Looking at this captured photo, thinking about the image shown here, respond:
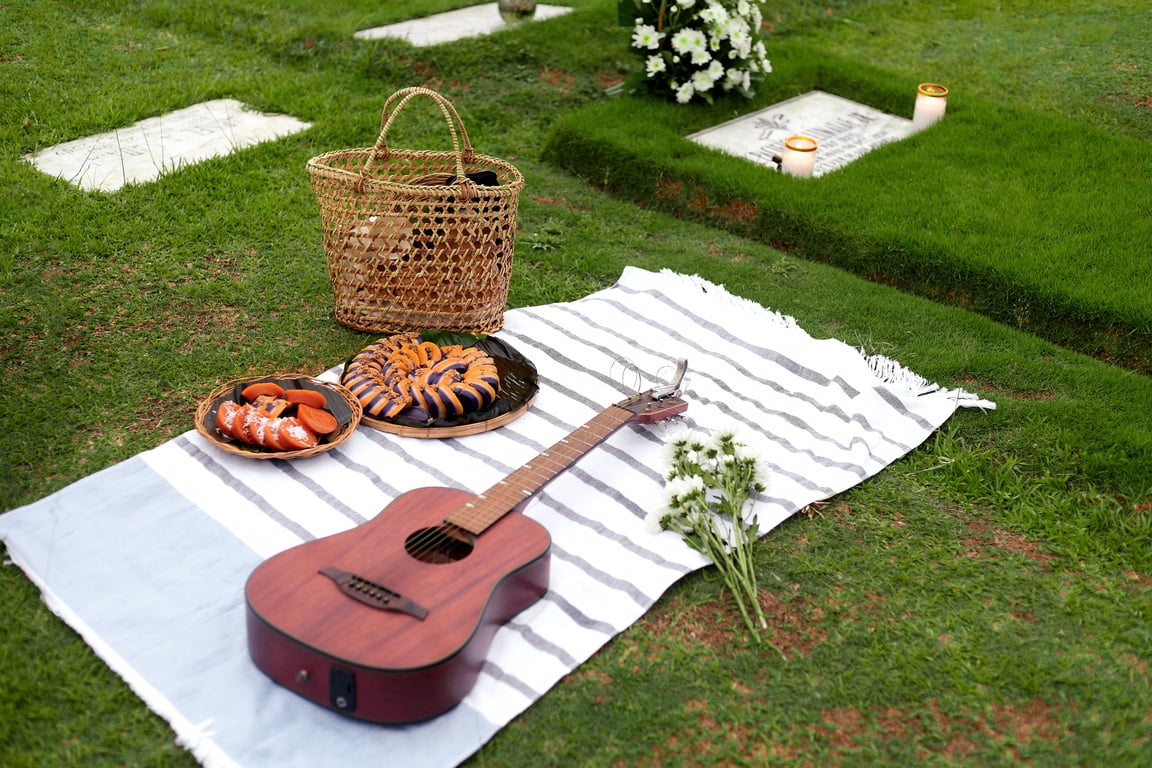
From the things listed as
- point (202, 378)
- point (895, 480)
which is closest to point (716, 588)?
point (895, 480)

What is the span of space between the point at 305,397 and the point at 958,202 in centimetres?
318

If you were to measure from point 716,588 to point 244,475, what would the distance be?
1.41 metres

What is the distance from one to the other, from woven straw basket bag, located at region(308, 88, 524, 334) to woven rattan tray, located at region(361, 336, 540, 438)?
248mm

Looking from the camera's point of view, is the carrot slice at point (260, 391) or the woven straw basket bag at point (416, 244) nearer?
the carrot slice at point (260, 391)

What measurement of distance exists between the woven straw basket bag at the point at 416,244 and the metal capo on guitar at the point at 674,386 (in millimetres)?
771

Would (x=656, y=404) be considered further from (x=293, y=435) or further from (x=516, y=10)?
(x=516, y=10)

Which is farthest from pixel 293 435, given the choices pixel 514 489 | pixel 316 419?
pixel 514 489

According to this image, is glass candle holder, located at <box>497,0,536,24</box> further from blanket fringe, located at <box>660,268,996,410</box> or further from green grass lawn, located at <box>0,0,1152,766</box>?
blanket fringe, located at <box>660,268,996,410</box>

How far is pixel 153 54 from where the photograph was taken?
6.02 m

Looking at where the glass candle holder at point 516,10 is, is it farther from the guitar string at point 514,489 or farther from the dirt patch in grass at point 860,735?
the dirt patch in grass at point 860,735

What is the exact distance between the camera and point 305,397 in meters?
3.20

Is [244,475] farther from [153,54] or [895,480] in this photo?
[153,54]

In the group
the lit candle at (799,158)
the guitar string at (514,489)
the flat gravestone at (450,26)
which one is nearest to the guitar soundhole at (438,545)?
the guitar string at (514,489)

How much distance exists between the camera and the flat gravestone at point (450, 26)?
20.9 feet
